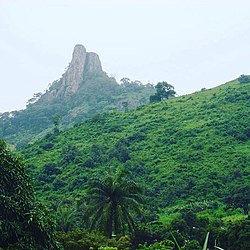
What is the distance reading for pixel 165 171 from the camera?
184ft

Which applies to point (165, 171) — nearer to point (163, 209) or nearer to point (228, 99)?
point (163, 209)

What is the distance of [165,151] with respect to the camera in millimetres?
63312

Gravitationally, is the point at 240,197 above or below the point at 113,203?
below

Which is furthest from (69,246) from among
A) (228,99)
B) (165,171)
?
(228,99)

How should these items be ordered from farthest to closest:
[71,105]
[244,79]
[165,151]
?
[71,105] < [244,79] < [165,151]

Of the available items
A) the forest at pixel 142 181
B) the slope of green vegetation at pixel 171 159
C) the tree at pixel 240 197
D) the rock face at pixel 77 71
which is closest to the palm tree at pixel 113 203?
the forest at pixel 142 181

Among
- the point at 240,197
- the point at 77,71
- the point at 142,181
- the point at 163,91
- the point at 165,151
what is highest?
the point at 77,71

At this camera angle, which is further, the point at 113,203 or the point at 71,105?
the point at 71,105

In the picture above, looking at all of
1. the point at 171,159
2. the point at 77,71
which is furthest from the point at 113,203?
the point at 77,71

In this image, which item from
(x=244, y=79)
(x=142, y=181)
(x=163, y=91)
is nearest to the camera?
(x=142, y=181)

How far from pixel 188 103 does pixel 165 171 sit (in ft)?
114

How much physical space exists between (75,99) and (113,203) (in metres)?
109

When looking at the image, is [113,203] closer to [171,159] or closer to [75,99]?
[171,159]

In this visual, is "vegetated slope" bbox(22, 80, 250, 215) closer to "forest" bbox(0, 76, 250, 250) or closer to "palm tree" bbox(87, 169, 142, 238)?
"forest" bbox(0, 76, 250, 250)
